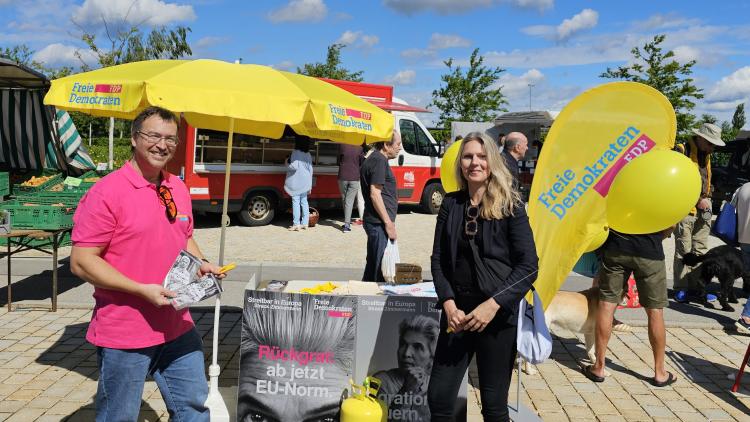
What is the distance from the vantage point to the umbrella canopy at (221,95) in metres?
3.90

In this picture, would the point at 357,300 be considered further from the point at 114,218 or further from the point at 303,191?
the point at 303,191

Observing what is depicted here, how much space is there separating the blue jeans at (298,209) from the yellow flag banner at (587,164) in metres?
8.37

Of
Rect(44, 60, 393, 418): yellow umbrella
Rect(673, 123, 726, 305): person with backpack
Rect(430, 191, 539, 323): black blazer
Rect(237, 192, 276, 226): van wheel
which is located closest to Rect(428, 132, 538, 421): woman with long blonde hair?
Rect(430, 191, 539, 323): black blazer

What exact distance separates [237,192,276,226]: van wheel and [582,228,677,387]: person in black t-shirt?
891 cm

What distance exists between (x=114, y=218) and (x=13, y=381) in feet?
8.98

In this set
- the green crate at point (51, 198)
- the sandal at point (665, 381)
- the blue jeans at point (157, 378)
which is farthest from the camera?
the green crate at point (51, 198)

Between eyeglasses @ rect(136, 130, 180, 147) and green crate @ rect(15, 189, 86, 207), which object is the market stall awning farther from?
eyeglasses @ rect(136, 130, 180, 147)

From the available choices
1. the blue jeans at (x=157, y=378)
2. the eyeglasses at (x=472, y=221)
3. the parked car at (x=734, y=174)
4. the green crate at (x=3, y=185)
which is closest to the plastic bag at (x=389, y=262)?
the eyeglasses at (x=472, y=221)

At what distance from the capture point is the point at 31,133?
43.9 feet

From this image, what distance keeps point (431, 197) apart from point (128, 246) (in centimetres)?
1286

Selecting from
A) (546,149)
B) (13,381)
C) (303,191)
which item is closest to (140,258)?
(13,381)

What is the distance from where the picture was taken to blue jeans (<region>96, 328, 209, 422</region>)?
8.80 feet

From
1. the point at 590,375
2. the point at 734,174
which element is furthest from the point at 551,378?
the point at 734,174

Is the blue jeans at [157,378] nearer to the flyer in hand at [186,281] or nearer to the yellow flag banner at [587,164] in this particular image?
the flyer in hand at [186,281]
